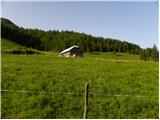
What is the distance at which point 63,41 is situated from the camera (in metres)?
118

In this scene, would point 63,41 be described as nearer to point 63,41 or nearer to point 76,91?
point 63,41

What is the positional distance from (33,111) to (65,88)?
446 centimetres

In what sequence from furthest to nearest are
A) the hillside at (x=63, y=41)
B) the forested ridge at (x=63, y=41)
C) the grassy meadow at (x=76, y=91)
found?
the hillside at (x=63, y=41)
the forested ridge at (x=63, y=41)
the grassy meadow at (x=76, y=91)

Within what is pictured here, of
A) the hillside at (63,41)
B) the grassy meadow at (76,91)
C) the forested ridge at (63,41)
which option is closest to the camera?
the grassy meadow at (76,91)

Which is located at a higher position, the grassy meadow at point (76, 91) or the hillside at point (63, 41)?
the hillside at point (63, 41)

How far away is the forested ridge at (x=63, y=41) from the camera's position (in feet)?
386

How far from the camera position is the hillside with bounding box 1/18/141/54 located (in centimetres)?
11775

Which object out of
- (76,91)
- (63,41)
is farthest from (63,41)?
(76,91)

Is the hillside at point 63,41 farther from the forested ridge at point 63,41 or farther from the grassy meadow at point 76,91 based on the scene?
the grassy meadow at point 76,91

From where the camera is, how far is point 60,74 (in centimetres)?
2252

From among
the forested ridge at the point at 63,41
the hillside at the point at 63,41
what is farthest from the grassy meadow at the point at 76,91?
the hillside at the point at 63,41

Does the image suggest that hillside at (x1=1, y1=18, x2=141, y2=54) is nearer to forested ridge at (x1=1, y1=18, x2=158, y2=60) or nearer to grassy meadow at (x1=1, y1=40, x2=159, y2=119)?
forested ridge at (x1=1, y1=18, x2=158, y2=60)

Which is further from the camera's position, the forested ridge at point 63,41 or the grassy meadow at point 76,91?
the forested ridge at point 63,41

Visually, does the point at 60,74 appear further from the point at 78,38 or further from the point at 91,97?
the point at 78,38
